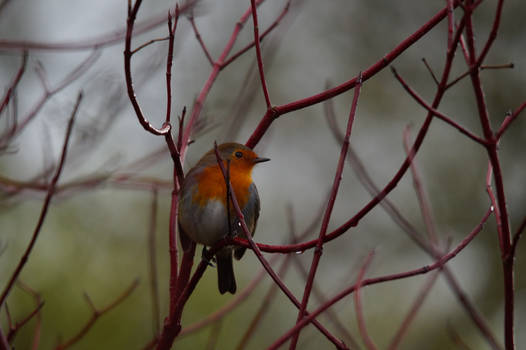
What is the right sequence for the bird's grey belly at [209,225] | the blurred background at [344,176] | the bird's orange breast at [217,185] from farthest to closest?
the blurred background at [344,176], the bird's orange breast at [217,185], the bird's grey belly at [209,225]

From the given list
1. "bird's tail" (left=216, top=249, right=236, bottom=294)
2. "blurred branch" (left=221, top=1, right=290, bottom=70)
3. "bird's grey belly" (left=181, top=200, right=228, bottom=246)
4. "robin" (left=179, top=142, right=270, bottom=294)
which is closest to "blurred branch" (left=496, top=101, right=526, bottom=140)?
"blurred branch" (left=221, top=1, right=290, bottom=70)

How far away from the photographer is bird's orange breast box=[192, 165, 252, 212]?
131 inches

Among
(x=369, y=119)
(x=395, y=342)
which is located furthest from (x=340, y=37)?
(x=395, y=342)

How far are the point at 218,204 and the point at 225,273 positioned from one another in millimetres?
505

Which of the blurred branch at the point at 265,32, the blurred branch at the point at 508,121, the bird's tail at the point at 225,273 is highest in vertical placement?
the blurred branch at the point at 265,32

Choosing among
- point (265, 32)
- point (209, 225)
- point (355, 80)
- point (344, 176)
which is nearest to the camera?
point (355, 80)

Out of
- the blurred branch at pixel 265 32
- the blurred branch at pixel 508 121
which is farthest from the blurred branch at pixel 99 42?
the blurred branch at pixel 508 121

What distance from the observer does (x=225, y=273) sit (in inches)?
141

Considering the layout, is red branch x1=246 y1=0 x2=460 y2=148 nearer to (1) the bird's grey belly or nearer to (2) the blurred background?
(1) the bird's grey belly

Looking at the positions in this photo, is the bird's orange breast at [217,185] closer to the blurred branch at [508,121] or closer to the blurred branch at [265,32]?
the blurred branch at [265,32]

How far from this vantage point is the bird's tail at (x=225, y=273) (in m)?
3.49

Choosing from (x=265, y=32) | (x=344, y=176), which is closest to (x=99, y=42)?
(x=265, y=32)

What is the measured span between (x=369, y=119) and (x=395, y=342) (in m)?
11.2

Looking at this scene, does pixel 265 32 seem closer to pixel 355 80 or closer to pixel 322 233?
pixel 355 80
